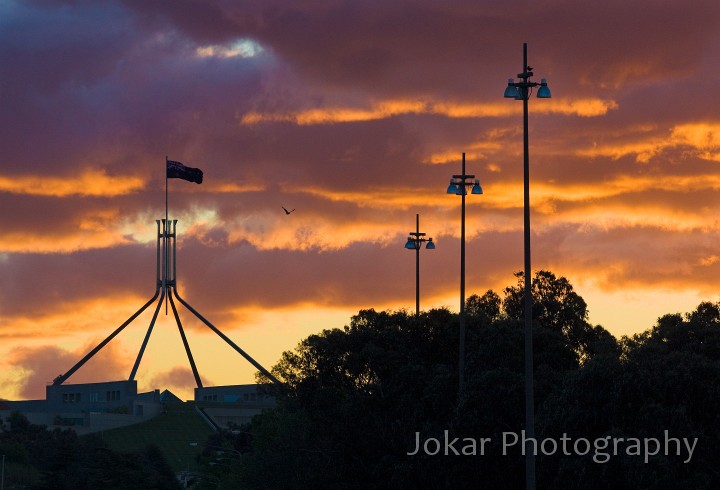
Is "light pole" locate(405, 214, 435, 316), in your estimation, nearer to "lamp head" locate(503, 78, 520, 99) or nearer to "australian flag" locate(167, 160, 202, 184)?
"lamp head" locate(503, 78, 520, 99)

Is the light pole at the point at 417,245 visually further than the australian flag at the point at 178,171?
No

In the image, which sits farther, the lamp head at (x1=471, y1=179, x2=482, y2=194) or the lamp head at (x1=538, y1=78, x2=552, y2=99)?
the lamp head at (x1=471, y1=179, x2=482, y2=194)

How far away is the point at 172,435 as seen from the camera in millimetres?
183250

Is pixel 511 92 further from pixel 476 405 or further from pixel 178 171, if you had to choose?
pixel 178 171

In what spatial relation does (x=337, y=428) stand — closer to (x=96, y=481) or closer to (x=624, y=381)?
(x=624, y=381)

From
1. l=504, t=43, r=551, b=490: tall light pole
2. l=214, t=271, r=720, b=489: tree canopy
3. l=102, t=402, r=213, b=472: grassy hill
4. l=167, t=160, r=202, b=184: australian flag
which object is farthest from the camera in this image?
l=167, t=160, r=202, b=184: australian flag

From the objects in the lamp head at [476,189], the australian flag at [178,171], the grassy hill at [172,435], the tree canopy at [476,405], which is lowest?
the grassy hill at [172,435]

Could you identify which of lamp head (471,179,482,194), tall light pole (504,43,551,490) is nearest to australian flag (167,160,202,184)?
lamp head (471,179,482,194)

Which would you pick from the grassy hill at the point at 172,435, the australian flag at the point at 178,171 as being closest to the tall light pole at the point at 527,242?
the grassy hill at the point at 172,435

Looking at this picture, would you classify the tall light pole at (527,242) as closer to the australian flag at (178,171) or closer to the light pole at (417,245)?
the light pole at (417,245)

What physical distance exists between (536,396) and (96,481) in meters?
59.1

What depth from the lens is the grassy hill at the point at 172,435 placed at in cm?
17081

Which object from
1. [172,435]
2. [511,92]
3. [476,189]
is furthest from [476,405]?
[172,435]

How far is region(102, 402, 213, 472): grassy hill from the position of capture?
170812 mm
